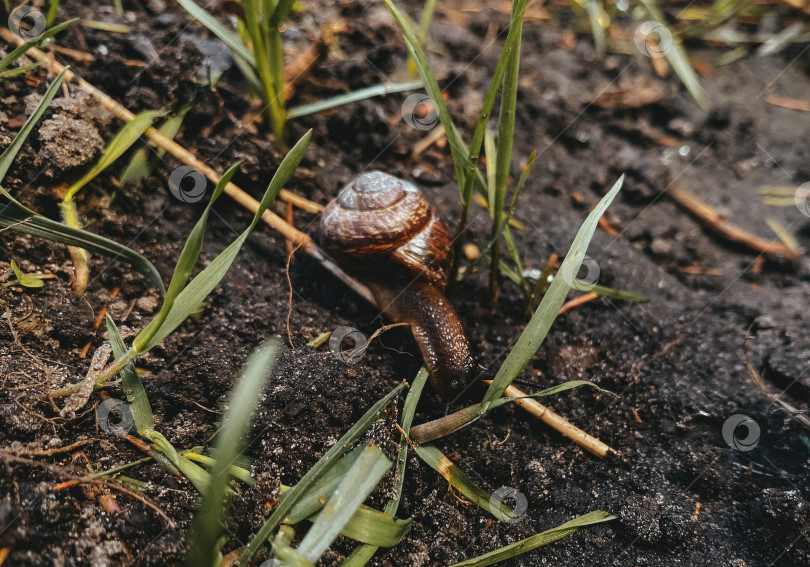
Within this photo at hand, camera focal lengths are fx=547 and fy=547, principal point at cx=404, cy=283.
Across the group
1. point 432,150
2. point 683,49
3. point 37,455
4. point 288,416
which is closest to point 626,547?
point 288,416

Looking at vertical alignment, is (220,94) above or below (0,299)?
above

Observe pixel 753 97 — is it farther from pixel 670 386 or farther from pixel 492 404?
pixel 492 404

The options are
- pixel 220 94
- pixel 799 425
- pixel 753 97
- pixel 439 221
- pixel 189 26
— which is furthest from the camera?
pixel 753 97

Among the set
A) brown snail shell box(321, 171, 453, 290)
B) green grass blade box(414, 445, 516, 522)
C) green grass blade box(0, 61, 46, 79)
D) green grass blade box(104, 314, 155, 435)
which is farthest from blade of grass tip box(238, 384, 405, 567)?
green grass blade box(0, 61, 46, 79)

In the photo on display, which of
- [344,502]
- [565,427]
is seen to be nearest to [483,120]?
[565,427]

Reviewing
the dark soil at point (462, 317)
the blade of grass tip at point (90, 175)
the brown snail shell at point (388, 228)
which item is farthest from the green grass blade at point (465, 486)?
the blade of grass tip at point (90, 175)

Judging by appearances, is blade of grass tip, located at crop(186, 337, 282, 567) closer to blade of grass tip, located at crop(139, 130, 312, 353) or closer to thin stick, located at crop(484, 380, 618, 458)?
blade of grass tip, located at crop(139, 130, 312, 353)

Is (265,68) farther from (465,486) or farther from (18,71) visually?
(465,486)
